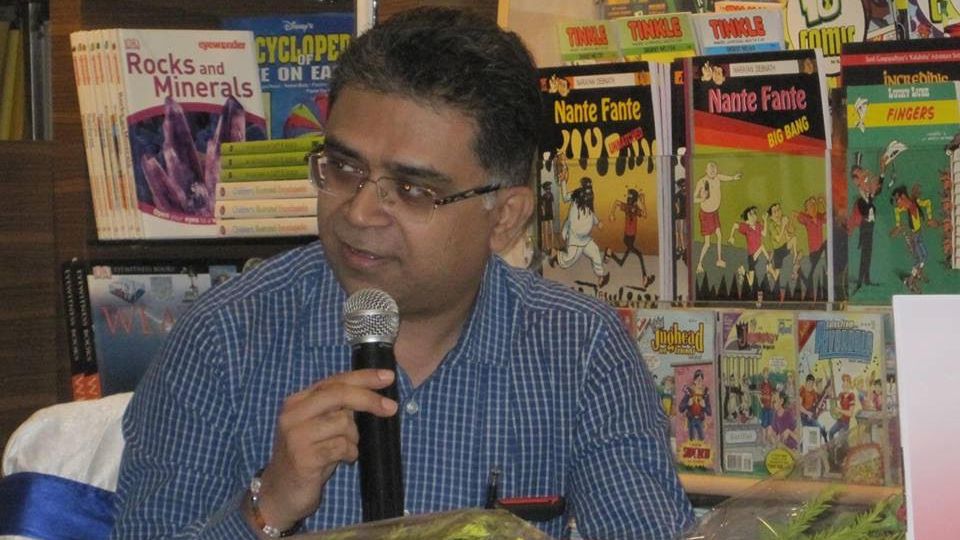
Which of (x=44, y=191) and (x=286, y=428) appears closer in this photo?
(x=286, y=428)

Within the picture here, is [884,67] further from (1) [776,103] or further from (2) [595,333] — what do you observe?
(2) [595,333]

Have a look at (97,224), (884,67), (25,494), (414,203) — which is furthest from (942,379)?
(97,224)

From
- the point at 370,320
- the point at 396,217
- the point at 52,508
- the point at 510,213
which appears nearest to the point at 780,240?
the point at 510,213

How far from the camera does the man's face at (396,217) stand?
1.53 metres

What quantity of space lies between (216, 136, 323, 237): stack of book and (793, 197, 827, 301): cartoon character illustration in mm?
915

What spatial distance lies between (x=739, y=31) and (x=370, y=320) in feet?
3.14

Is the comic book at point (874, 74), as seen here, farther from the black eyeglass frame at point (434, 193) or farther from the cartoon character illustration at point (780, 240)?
the black eyeglass frame at point (434, 193)

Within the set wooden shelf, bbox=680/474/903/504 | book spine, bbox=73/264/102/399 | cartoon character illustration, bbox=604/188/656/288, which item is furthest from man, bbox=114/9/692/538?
book spine, bbox=73/264/102/399

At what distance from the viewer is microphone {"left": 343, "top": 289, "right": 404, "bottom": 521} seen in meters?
1.23

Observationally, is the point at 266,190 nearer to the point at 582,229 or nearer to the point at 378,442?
the point at 582,229

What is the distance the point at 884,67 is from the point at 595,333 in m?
0.58

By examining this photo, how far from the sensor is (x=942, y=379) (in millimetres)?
810

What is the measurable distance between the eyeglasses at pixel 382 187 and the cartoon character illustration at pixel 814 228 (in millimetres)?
658

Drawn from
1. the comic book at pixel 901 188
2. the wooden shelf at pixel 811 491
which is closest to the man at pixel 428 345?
the comic book at pixel 901 188
